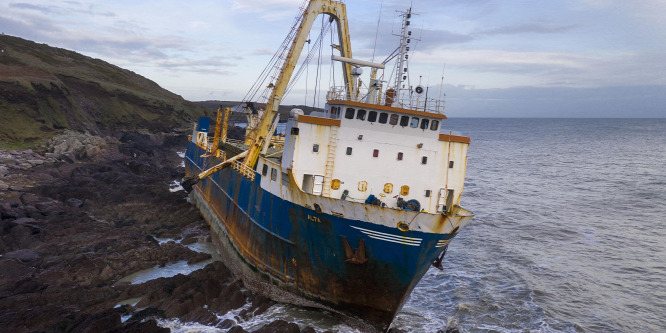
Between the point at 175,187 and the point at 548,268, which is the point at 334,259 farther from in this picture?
the point at 175,187

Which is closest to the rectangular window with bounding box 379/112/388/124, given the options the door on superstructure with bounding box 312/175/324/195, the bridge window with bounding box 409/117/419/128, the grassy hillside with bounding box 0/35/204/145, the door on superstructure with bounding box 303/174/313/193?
the bridge window with bounding box 409/117/419/128

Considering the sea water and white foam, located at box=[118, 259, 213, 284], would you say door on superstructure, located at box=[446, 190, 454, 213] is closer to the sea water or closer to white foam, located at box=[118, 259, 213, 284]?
the sea water

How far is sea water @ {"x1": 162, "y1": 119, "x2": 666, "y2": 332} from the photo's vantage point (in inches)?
673

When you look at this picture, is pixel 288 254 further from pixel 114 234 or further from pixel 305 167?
pixel 114 234

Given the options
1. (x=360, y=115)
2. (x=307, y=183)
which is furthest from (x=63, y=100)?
(x=360, y=115)

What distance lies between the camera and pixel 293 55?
2092cm

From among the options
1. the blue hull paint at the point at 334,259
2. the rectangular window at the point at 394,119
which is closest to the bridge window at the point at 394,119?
the rectangular window at the point at 394,119

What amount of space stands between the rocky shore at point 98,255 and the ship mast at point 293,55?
19.8 ft

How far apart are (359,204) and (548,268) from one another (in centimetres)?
1544

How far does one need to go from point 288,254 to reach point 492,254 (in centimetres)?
1451

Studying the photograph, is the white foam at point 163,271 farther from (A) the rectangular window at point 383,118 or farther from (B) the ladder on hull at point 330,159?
(A) the rectangular window at point 383,118

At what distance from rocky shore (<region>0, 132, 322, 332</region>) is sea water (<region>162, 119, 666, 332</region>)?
1453 millimetres

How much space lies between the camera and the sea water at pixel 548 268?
17.1 meters

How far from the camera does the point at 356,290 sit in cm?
1465
